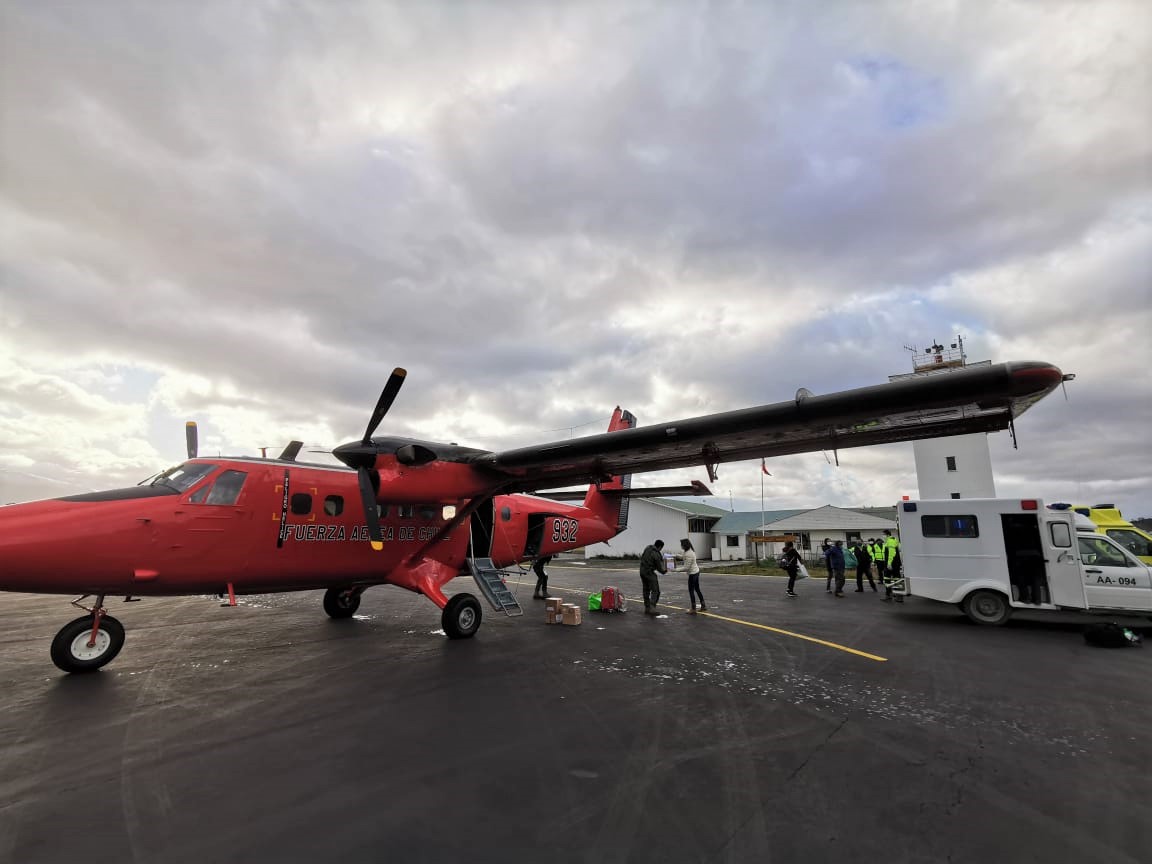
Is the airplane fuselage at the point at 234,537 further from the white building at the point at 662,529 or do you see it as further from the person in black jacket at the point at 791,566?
the white building at the point at 662,529

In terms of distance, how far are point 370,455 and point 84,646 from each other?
476cm

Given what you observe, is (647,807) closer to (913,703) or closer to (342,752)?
(342,752)

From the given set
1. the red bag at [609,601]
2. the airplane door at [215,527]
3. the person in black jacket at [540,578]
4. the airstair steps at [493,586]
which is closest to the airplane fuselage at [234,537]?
the airplane door at [215,527]

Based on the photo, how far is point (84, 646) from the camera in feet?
24.7

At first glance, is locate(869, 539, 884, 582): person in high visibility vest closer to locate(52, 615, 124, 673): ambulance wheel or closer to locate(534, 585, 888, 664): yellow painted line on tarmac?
locate(534, 585, 888, 664): yellow painted line on tarmac

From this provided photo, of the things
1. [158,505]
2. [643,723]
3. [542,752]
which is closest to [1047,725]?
[643,723]

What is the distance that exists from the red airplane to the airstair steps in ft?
0.16

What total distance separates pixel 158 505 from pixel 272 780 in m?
5.60

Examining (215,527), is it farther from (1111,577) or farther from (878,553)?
(878,553)

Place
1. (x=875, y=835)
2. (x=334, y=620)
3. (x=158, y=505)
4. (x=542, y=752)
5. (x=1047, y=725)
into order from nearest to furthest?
(x=875, y=835)
(x=542, y=752)
(x=1047, y=725)
(x=158, y=505)
(x=334, y=620)

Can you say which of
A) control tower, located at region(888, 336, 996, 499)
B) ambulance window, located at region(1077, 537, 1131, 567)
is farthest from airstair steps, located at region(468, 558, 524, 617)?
control tower, located at region(888, 336, 996, 499)

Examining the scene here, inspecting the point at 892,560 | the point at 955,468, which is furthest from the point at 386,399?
the point at 955,468

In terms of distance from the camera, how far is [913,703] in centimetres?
601

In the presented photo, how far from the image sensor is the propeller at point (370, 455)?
349 inches
